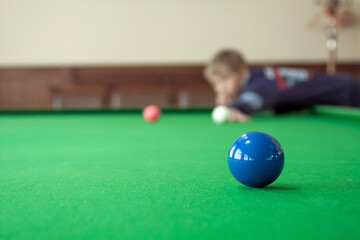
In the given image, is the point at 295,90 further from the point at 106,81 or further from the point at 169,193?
the point at 106,81

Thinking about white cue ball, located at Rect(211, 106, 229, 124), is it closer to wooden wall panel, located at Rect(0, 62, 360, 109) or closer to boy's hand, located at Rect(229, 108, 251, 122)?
boy's hand, located at Rect(229, 108, 251, 122)

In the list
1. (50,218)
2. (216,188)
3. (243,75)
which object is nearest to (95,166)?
(216,188)

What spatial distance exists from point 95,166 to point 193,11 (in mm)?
6048

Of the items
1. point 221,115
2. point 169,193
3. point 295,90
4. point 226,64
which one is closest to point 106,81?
point 226,64

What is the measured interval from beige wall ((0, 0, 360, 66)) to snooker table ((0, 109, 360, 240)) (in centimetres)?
516

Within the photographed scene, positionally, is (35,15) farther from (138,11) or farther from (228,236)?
(228,236)

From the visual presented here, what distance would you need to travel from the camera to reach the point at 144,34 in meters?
7.09

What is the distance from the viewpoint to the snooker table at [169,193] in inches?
27.5

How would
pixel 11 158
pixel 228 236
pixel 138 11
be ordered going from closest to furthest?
pixel 228 236
pixel 11 158
pixel 138 11

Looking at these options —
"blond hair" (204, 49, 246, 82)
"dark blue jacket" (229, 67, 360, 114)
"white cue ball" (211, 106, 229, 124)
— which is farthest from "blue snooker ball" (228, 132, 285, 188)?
"blond hair" (204, 49, 246, 82)

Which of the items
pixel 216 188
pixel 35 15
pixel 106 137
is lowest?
pixel 106 137

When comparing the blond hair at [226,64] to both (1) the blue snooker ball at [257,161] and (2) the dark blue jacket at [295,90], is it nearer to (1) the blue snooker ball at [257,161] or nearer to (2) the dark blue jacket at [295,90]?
(2) the dark blue jacket at [295,90]

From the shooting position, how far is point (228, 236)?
655mm

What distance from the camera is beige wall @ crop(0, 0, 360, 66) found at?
7.07 meters
